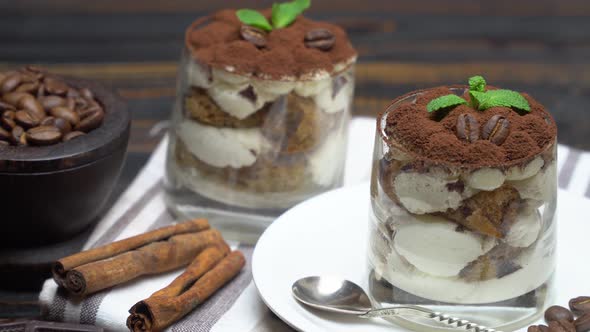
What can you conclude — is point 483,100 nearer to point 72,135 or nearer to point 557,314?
point 557,314

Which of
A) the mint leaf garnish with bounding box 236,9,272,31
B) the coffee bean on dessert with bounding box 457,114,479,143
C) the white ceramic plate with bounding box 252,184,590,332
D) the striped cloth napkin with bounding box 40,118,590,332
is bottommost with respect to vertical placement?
the striped cloth napkin with bounding box 40,118,590,332

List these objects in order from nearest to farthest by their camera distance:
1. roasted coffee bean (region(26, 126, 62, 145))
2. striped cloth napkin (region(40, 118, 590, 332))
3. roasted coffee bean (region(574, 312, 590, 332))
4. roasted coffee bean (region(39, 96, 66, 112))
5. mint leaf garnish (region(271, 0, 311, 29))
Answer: roasted coffee bean (region(574, 312, 590, 332)), striped cloth napkin (region(40, 118, 590, 332)), roasted coffee bean (region(26, 126, 62, 145)), roasted coffee bean (region(39, 96, 66, 112)), mint leaf garnish (region(271, 0, 311, 29))

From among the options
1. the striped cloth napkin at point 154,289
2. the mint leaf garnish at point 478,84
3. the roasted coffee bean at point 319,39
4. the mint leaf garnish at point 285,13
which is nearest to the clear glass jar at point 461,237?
the mint leaf garnish at point 478,84

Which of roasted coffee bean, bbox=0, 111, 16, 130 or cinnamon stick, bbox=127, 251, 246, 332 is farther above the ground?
roasted coffee bean, bbox=0, 111, 16, 130

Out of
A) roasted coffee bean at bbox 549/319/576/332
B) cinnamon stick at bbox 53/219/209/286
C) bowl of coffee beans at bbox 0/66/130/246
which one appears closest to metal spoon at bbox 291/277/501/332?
roasted coffee bean at bbox 549/319/576/332

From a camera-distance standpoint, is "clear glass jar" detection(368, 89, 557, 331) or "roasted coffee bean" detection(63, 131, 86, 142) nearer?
"clear glass jar" detection(368, 89, 557, 331)

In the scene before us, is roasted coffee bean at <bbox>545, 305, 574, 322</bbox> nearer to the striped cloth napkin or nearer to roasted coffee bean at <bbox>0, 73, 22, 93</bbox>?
the striped cloth napkin

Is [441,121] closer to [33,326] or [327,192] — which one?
[327,192]
